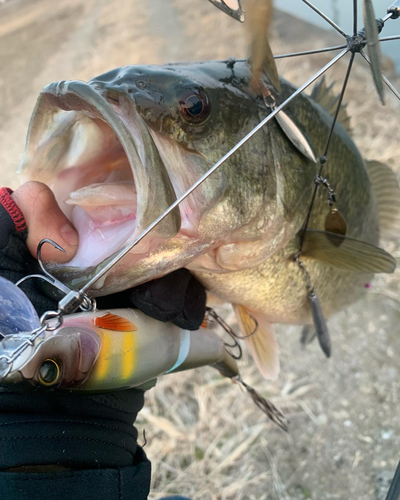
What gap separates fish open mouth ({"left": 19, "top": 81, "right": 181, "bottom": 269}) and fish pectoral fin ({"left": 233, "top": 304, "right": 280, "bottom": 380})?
0.69 m

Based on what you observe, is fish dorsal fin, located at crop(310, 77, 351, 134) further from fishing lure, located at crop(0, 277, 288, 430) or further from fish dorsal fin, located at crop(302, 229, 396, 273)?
fishing lure, located at crop(0, 277, 288, 430)

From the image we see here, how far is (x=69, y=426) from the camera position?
86 cm

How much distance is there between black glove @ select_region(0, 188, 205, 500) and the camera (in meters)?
0.80

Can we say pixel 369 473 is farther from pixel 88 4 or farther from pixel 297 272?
pixel 88 4

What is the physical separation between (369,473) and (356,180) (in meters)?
1.37

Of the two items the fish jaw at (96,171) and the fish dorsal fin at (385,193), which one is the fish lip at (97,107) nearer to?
the fish jaw at (96,171)

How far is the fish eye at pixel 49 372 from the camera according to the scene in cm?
70

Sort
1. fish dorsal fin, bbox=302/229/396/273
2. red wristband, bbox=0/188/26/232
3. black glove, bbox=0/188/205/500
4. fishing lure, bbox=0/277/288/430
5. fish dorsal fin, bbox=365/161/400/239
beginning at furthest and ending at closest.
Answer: fish dorsal fin, bbox=365/161/400/239 < fish dorsal fin, bbox=302/229/396/273 < red wristband, bbox=0/188/26/232 < black glove, bbox=0/188/205/500 < fishing lure, bbox=0/277/288/430

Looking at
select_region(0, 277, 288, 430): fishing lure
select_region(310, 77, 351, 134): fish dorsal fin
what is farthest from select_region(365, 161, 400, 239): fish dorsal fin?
select_region(0, 277, 288, 430): fishing lure

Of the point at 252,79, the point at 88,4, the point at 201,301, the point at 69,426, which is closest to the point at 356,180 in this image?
the point at 252,79

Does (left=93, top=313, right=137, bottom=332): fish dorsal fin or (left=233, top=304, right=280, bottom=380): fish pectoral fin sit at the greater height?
(left=93, top=313, right=137, bottom=332): fish dorsal fin

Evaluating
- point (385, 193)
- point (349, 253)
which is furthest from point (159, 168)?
point (385, 193)

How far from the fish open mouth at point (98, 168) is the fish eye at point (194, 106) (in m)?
0.13

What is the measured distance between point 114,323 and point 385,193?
136 centimetres
